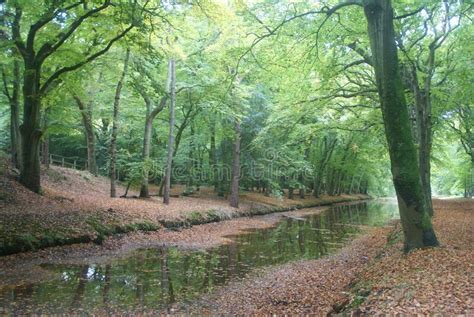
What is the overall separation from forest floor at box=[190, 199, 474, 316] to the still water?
0.82 metres

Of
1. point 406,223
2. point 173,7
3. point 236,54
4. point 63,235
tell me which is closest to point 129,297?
point 63,235

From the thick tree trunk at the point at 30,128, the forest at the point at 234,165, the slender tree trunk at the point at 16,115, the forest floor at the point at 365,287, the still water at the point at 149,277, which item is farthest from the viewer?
the slender tree trunk at the point at 16,115

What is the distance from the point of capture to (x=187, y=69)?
76.2 feet

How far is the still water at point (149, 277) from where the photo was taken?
7328mm

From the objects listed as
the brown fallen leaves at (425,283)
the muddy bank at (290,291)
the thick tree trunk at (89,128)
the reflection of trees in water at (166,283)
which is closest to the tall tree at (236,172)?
the thick tree trunk at (89,128)

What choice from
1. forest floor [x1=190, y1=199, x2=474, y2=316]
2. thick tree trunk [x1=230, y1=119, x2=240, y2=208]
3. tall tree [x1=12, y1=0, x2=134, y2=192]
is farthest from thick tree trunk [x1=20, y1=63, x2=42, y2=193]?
thick tree trunk [x1=230, y1=119, x2=240, y2=208]

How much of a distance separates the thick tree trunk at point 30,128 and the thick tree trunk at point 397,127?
12676mm

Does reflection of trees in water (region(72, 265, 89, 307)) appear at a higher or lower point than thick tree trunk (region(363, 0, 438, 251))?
lower

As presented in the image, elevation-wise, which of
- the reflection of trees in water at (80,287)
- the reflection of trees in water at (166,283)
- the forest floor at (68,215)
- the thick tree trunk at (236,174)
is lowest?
the reflection of trees in water at (166,283)

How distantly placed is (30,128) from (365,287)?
1467cm

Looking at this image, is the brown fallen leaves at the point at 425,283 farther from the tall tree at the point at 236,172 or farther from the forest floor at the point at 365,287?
the tall tree at the point at 236,172

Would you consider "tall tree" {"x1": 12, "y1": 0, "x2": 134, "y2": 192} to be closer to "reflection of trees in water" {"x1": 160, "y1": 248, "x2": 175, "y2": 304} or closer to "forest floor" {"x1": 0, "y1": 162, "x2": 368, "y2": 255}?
"forest floor" {"x1": 0, "y1": 162, "x2": 368, "y2": 255}

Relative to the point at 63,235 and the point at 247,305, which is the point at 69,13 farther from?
the point at 247,305

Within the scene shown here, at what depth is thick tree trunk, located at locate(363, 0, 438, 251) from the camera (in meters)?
8.38
